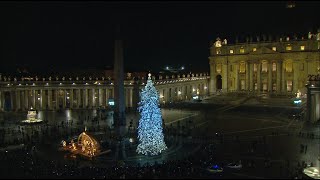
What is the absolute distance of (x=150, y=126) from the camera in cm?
4016

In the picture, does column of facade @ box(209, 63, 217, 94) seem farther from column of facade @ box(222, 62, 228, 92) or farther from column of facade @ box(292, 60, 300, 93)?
column of facade @ box(292, 60, 300, 93)

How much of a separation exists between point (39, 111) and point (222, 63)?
53498mm

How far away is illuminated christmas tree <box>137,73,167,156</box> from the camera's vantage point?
131 feet

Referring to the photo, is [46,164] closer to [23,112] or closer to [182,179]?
[182,179]

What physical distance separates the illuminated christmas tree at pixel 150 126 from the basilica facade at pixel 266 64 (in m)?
63.6

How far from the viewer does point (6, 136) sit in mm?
54031

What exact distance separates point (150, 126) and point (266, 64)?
70.5 m

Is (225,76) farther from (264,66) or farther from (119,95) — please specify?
(119,95)

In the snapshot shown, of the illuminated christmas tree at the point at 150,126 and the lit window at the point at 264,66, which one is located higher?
the lit window at the point at 264,66

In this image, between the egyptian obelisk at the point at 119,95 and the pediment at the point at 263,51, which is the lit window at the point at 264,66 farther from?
the egyptian obelisk at the point at 119,95

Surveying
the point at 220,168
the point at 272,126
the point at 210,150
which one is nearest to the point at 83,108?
the point at 272,126

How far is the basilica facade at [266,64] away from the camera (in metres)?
95.9

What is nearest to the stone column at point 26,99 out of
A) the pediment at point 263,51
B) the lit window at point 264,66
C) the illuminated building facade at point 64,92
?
the illuminated building facade at point 64,92

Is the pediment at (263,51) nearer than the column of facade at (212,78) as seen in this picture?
Yes
